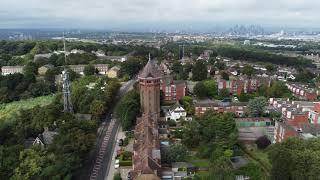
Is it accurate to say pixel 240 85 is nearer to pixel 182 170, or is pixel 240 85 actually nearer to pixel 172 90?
pixel 172 90

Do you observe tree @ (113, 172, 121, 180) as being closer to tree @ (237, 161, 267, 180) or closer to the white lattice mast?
tree @ (237, 161, 267, 180)

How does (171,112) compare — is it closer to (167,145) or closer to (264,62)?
(167,145)

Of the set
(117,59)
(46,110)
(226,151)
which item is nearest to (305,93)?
(226,151)

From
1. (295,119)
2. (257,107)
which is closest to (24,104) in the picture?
(257,107)

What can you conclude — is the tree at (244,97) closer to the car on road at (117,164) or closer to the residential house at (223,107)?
the residential house at (223,107)

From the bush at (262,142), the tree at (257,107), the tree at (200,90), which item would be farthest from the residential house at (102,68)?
the bush at (262,142)

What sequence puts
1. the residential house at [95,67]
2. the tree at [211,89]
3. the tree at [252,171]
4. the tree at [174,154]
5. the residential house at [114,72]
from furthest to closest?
the residential house at [95,67], the residential house at [114,72], the tree at [211,89], the tree at [174,154], the tree at [252,171]
